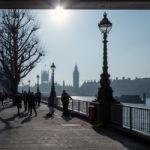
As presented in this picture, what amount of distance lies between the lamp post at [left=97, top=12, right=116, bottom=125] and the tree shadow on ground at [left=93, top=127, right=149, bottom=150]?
0.88m

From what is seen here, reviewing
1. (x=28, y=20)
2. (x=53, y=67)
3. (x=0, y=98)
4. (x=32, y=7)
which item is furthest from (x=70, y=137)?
(x=28, y=20)

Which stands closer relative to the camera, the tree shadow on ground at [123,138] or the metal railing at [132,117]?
the tree shadow on ground at [123,138]

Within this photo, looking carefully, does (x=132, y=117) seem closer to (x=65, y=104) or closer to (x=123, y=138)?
(x=123, y=138)

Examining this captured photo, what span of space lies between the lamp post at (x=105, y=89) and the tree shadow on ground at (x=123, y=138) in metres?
0.88

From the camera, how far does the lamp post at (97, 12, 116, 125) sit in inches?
946

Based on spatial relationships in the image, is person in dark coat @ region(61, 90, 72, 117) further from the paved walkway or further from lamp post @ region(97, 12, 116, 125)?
the paved walkway

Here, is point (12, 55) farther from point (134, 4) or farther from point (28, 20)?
point (134, 4)

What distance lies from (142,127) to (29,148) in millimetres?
4629

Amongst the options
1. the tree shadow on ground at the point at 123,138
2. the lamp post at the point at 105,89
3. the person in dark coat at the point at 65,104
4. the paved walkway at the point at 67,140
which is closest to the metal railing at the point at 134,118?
the tree shadow on ground at the point at 123,138

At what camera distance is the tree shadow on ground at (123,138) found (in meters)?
16.9

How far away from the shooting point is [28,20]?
2884 inches

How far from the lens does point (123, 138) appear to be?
1930 centimetres

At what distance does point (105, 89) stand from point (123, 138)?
604 cm

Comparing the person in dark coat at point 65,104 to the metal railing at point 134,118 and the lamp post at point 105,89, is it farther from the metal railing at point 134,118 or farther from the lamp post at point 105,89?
the metal railing at point 134,118
